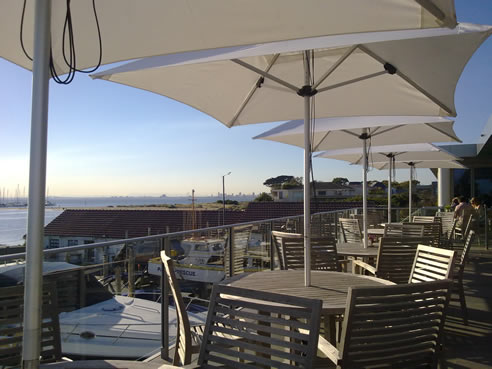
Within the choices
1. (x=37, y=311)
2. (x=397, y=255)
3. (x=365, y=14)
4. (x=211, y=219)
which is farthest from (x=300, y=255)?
(x=211, y=219)

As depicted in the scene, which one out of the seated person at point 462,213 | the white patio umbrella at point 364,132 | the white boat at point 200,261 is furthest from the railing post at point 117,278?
the seated person at point 462,213

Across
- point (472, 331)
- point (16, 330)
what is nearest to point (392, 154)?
point (472, 331)

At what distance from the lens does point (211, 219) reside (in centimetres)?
4772

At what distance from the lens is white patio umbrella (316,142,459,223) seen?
26.1ft

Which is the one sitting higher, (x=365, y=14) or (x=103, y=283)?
(x=365, y=14)

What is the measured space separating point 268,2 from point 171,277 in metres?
1.51

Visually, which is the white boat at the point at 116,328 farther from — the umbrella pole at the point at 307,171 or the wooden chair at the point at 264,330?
the umbrella pole at the point at 307,171

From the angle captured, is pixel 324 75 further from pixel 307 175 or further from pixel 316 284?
pixel 316 284

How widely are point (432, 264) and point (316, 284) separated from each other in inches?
38.0

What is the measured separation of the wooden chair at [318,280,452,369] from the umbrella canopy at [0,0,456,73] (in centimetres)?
121

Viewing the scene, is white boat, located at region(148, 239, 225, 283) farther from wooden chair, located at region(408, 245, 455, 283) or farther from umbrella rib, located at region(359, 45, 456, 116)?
umbrella rib, located at region(359, 45, 456, 116)

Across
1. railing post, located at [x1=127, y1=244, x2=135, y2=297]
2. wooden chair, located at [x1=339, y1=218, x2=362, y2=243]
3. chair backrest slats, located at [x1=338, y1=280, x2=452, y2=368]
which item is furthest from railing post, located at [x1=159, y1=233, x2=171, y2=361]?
wooden chair, located at [x1=339, y1=218, x2=362, y2=243]

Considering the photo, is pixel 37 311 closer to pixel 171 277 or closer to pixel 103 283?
pixel 171 277

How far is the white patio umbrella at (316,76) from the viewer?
2.91m
